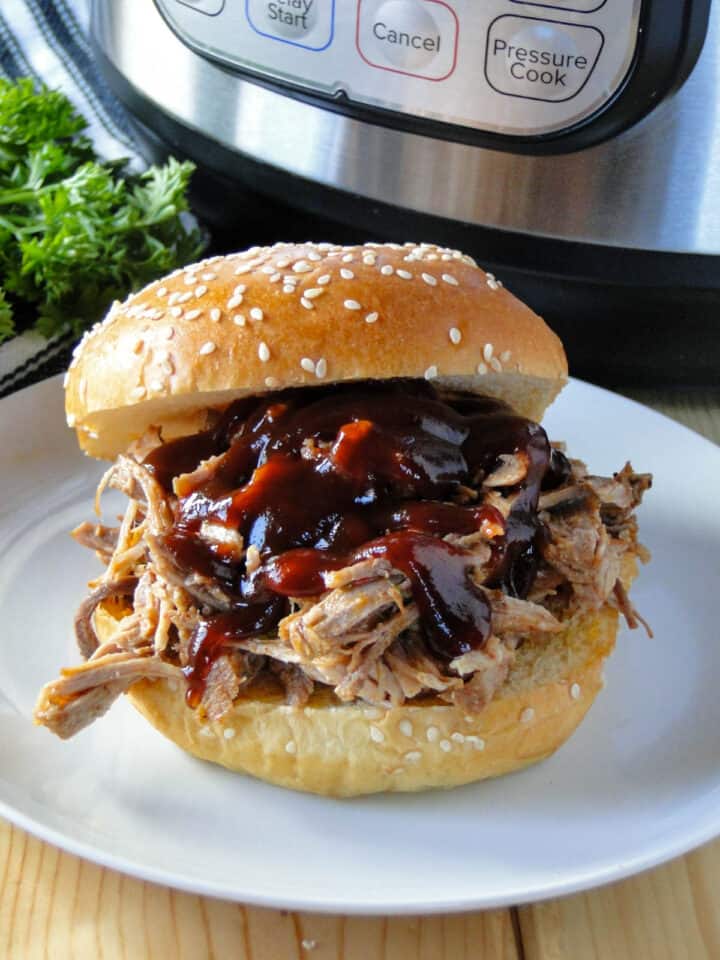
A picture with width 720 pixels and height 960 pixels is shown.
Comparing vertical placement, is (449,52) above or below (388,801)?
above

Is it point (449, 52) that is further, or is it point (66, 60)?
point (66, 60)

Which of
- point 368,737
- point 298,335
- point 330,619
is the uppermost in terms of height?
point 298,335

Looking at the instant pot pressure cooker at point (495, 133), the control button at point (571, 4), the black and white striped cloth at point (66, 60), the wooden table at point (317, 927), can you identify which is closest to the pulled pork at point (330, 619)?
the wooden table at point (317, 927)

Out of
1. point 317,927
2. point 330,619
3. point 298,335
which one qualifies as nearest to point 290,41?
point 298,335

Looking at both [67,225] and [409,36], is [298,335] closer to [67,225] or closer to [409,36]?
[409,36]

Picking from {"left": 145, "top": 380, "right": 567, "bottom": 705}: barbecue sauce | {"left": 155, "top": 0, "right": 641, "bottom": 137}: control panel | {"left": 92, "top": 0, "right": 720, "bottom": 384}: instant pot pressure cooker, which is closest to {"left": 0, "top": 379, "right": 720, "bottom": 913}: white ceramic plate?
{"left": 145, "top": 380, "right": 567, "bottom": 705}: barbecue sauce

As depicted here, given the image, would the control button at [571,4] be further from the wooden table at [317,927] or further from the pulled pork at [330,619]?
the wooden table at [317,927]
